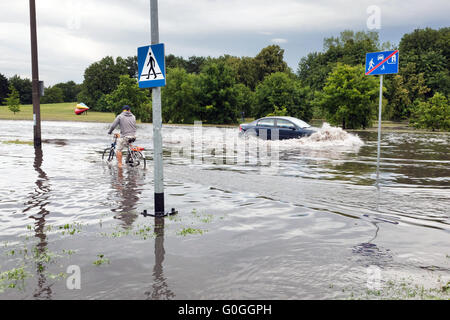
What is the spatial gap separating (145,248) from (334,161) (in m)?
12.1

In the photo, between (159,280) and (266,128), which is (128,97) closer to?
(266,128)

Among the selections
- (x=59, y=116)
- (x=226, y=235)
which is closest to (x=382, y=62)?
(x=226, y=235)

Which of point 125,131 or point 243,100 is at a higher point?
point 243,100

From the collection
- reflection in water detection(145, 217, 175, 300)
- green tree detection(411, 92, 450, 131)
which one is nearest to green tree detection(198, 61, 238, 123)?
green tree detection(411, 92, 450, 131)

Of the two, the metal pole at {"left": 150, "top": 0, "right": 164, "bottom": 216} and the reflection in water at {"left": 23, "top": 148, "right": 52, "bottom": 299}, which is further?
the metal pole at {"left": 150, "top": 0, "right": 164, "bottom": 216}

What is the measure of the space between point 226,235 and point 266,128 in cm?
1819

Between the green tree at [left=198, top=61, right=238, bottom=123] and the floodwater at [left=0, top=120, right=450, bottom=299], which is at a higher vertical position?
the green tree at [left=198, top=61, right=238, bottom=123]

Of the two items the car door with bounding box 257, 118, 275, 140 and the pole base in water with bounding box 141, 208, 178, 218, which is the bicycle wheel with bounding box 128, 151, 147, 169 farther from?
the car door with bounding box 257, 118, 275, 140

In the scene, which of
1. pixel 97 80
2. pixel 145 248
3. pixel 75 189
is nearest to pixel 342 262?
pixel 145 248

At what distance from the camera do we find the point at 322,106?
1805 inches

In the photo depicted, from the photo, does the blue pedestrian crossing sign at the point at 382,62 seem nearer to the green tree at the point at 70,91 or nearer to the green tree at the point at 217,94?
the green tree at the point at 217,94

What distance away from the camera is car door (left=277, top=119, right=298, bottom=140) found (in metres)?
23.8

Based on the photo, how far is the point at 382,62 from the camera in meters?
12.2
